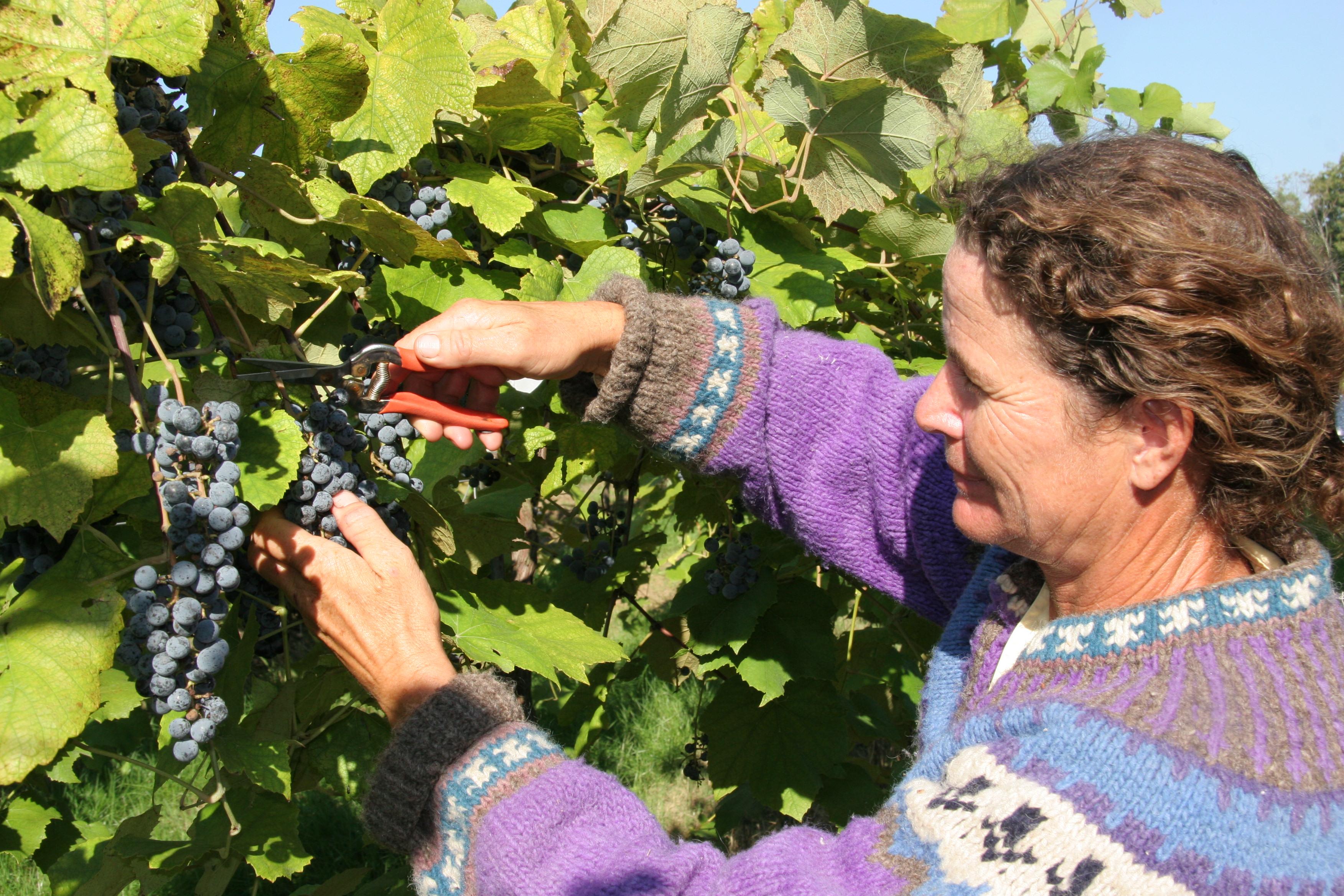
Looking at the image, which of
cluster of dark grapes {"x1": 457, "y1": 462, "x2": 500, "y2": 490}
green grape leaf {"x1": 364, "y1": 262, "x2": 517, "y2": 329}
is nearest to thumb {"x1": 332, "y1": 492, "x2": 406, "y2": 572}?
green grape leaf {"x1": 364, "y1": 262, "x2": 517, "y2": 329}

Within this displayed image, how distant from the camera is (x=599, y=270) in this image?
6.87ft

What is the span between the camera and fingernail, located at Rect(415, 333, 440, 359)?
1.66 meters

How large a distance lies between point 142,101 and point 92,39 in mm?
134

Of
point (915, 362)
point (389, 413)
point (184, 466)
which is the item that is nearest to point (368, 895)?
point (389, 413)

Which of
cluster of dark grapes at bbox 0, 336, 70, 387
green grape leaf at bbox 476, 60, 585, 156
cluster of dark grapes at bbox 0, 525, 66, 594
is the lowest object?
cluster of dark grapes at bbox 0, 525, 66, 594

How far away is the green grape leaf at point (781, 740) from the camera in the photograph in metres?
2.69

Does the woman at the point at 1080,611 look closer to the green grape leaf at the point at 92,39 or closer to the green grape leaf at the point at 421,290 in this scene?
the green grape leaf at the point at 421,290

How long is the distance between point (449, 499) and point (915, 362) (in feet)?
3.78

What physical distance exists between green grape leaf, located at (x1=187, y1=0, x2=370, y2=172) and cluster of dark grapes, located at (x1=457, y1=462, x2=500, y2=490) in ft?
3.26

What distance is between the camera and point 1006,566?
181 cm

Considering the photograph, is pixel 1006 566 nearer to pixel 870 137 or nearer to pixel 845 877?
pixel 845 877

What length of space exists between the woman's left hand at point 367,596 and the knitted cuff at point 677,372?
52cm

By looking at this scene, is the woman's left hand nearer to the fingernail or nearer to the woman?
the woman

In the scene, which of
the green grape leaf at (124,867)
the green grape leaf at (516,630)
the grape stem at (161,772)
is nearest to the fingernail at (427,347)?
the green grape leaf at (516,630)
